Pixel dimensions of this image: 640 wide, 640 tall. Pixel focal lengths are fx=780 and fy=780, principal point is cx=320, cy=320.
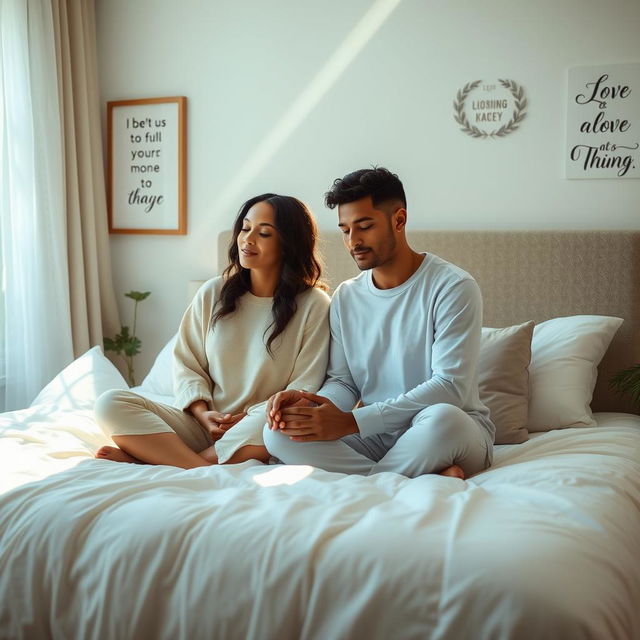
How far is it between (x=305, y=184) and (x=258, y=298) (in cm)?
111

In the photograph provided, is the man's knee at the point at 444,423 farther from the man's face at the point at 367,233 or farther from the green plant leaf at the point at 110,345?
the green plant leaf at the point at 110,345

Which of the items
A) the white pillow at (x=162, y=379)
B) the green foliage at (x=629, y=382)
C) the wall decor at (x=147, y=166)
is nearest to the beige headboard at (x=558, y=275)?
the green foliage at (x=629, y=382)

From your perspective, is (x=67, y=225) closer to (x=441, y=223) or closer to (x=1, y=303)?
(x=1, y=303)

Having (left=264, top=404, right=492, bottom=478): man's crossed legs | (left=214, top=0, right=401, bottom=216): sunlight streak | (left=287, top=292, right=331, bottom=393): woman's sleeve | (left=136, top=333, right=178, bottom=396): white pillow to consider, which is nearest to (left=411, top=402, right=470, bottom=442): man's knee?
(left=264, top=404, right=492, bottom=478): man's crossed legs

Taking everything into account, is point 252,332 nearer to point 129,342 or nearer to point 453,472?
point 453,472

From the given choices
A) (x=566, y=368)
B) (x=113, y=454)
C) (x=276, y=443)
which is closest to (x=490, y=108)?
(x=566, y=368)

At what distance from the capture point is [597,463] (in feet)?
6.48

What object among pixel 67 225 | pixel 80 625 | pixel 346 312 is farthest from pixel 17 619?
pixel 67 225

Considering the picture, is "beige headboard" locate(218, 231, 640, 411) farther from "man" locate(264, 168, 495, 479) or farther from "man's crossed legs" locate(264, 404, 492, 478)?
"man's crossed legs" locate(264, 404, 492, 478)

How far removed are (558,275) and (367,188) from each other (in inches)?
43.5

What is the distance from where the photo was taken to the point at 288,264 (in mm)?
2590

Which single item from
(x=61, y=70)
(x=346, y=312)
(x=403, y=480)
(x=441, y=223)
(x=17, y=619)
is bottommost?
(x=17, y=619)

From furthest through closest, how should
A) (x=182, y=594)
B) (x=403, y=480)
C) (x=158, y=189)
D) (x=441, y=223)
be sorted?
(x=158, y=189) < (x=441, y=223) < (x=403, y=480) < (x=182, y=594)

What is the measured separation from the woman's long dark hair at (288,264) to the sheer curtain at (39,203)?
50.7 inches
